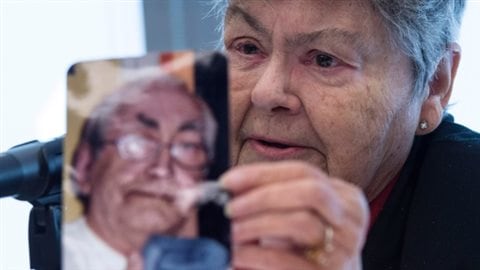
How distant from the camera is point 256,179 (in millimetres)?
735

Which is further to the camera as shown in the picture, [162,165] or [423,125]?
[423,125]

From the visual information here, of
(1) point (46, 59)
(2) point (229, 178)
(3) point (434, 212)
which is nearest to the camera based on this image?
(2) point (229, 178)

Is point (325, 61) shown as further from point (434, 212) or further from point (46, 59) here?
point (46, 59)

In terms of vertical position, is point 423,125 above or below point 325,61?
below

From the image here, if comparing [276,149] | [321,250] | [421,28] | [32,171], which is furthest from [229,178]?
[421,28]

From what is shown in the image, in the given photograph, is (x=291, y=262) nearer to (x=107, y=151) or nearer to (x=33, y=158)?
(x=107, y=151)

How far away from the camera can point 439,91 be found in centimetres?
140

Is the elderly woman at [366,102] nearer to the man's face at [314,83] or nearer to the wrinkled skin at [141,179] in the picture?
the man's face at [314,83]

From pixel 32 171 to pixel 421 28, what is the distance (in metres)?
0.69

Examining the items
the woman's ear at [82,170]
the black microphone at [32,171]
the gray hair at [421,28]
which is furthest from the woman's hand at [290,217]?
the gray hair at [421,28]

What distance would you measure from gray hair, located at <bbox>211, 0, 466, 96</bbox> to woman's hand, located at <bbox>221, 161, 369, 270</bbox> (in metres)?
0.51

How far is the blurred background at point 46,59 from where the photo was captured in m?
1.73

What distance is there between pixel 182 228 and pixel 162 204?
1.2 inches

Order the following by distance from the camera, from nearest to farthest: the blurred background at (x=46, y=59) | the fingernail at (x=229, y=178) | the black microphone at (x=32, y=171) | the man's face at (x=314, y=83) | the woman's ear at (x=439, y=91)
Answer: the fingernail at (x=229, y=178)
the black microphone at (x=32, y=171)
the man's face at (x=314, y=83)
the woman's ear at (x=439, y=91)
the blurred background at (x=46, y=59)
